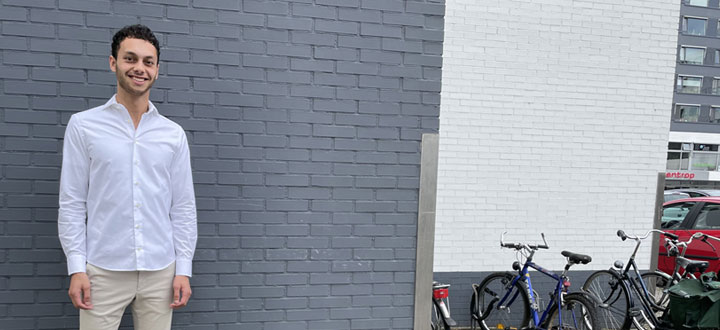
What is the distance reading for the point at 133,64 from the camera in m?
2.45

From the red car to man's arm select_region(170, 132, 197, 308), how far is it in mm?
7200

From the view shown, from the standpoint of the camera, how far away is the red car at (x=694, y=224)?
7.26 meters

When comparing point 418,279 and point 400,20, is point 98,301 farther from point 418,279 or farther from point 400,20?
point 400,20

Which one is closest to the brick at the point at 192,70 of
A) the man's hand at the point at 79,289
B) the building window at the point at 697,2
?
the man's hand at the point at 79,289

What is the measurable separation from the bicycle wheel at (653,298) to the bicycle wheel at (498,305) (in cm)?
122

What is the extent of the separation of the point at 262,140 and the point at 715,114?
151 ft

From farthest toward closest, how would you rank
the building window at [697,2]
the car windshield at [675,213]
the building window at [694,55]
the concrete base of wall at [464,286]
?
the building window at [694,55] → the building window at [697,2] → the car windshield at [675,213] → the concrete base of wall at [464,286]

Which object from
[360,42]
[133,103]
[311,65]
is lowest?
[133,103]

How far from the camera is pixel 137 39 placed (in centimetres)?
246

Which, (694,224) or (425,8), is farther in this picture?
(694,224)

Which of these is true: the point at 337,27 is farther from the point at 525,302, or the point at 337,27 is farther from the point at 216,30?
the point at 525,302

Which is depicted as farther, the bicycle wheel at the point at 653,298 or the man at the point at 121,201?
the bicycle wheel at the point at 653,298

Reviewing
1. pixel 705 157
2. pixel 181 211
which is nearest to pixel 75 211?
pixel 181 211

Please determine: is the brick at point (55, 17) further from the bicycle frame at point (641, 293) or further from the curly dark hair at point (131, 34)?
the bicycle frame at point (641, 293)
